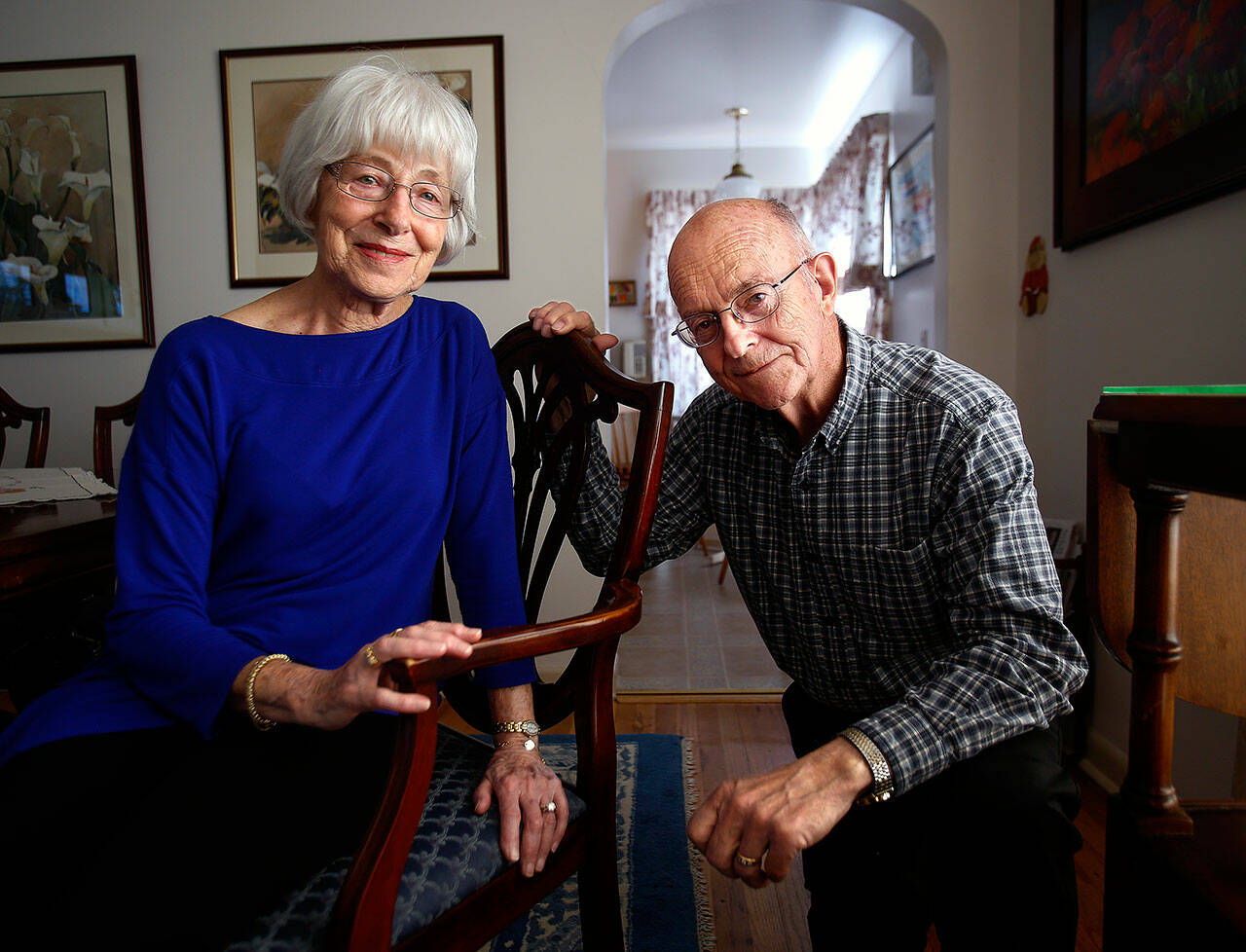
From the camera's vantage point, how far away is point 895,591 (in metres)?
1.08

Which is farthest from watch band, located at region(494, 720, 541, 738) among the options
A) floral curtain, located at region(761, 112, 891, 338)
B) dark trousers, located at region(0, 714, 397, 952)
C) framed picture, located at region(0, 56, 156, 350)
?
floral curtain, located at region(761, 112, 891, 338)

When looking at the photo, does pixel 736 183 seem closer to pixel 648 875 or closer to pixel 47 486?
pixel 47 486

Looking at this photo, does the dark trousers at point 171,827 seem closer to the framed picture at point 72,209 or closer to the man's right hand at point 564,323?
the man's right hand at point 564,323

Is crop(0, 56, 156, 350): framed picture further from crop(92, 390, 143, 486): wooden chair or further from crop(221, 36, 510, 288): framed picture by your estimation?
crop(92, 390, 143, 486): wooden chair

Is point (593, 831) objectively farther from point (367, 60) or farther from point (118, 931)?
point (367, 60)

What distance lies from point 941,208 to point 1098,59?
2.24 feet

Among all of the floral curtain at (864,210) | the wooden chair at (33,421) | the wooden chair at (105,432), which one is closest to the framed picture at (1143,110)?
the floral curtain at (864,210)

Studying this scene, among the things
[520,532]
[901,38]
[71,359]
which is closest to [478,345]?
[520,532]

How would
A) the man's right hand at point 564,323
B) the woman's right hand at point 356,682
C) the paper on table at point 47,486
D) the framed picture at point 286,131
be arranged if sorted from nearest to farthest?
the woman's right hand at point 356,682
the man's right hand at point 564,323
the paper on table at point 47,486
the framed picture at point 286,131

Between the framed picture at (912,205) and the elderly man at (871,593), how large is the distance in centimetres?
247

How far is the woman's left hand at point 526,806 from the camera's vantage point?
933 millimetres

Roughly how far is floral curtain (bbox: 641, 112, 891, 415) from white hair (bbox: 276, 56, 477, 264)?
1.60 meters

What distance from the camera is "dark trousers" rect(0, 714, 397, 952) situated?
2.43ft

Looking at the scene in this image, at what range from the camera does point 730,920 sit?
5.12 feet
